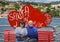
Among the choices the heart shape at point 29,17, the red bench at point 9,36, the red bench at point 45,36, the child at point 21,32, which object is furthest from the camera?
the heart shape at point 29,17

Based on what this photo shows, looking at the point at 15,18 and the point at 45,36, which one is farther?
the point at 15,18

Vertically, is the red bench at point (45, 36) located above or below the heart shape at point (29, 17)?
below

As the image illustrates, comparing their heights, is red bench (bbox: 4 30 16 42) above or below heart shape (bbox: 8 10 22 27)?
below

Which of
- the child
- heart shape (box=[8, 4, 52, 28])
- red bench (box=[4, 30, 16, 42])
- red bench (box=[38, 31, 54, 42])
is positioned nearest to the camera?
the child

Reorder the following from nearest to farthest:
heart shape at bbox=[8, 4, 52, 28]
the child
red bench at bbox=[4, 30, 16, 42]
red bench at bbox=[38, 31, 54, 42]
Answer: the child, red bench at bbox=[38, 31, 54, 42], red bench at bbox=[4, 30, 16, 42], heart shape at bbox=[8, 4, 52, 28]

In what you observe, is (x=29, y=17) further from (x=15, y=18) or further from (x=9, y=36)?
(x=9, y=36)

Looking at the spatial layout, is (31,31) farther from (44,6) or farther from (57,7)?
(57,7)

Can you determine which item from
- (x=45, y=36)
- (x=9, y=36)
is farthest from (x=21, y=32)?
(x=45, y=36)

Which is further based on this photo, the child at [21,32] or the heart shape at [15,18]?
the heart shape at [15,18]

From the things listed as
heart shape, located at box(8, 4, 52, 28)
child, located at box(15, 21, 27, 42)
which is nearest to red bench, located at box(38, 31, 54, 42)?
heart shape, located at box(8, 4, 52, 28)

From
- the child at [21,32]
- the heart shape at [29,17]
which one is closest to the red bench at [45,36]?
the heart shape at [29,17]

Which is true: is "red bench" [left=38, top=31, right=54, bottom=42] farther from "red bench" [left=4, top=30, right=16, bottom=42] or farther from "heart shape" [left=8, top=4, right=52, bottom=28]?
"red bench" [left=4, top=30, right=16, bottom=42]

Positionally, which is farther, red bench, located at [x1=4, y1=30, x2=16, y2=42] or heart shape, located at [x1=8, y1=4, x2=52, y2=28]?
heart shape, located at [x1=8, y1=4, x2=52, y2=28]

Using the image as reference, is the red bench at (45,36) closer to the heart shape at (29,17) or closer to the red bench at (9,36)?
the heart shape at (29,17)
